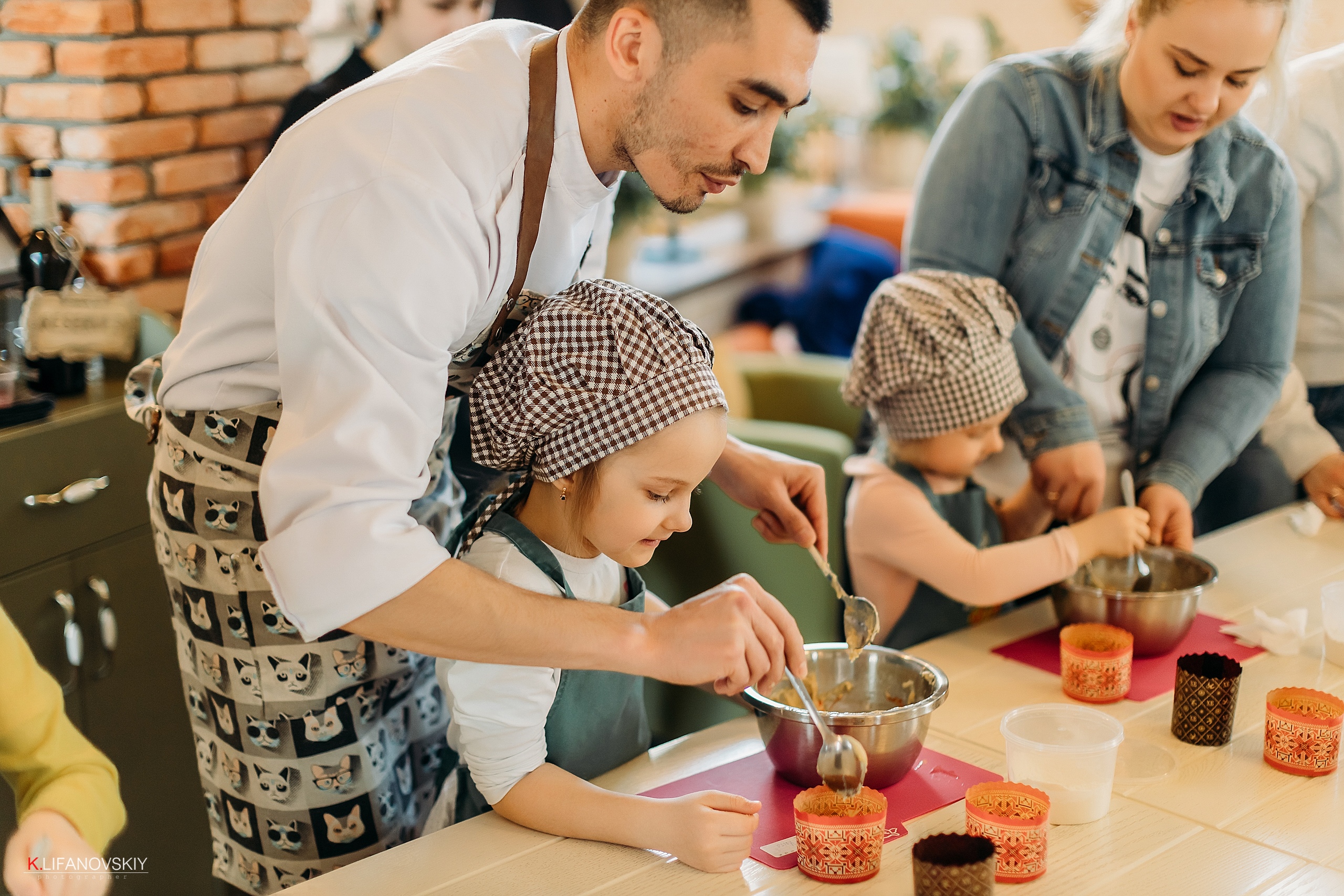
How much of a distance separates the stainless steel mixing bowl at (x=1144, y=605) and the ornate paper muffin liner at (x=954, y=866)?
69cm

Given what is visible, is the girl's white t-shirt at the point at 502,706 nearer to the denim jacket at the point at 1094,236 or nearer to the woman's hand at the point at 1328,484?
the denim jacket at the point at 1094,236

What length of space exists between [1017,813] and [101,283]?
86.6 inches

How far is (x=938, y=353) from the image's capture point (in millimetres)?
1894

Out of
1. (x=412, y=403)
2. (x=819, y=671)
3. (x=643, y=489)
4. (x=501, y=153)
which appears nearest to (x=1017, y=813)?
(x=819, y=671)

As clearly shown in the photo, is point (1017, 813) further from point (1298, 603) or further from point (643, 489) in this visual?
point (1298, 603)

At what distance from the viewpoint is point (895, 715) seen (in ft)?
4.38

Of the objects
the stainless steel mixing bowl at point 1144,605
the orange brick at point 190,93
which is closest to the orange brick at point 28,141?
the orange brick at point 190,93

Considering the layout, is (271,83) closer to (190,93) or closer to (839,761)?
(190,93)

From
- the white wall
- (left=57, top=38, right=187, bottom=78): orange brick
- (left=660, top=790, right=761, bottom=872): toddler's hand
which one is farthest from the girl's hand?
the white wall

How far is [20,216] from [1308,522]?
2584 mm

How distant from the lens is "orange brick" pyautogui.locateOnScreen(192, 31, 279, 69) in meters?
2.73

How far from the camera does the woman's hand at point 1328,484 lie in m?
2.35

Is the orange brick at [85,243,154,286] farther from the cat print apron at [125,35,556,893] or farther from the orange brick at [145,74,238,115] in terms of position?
the cat print apron at [125,35,556,893]

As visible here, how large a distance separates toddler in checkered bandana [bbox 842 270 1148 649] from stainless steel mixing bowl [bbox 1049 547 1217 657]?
2.1 inches
